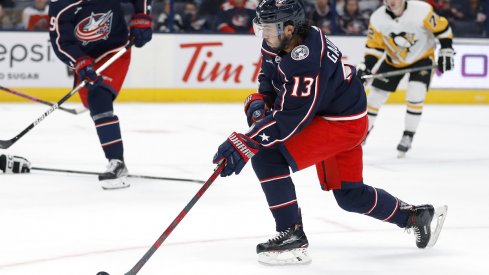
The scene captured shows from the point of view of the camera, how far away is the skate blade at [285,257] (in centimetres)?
270

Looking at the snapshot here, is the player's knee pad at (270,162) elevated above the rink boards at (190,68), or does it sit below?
above

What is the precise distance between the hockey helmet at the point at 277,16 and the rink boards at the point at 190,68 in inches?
241

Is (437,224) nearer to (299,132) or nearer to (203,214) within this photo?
(299,132)

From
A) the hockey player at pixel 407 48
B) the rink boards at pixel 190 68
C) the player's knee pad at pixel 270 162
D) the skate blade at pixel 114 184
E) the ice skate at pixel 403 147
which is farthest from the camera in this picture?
the rink boards at pixel 190 68

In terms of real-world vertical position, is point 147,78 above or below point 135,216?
below

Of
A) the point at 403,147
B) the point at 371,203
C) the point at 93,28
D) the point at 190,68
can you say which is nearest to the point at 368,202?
the point at 371,203

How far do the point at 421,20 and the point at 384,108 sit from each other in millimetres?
3258

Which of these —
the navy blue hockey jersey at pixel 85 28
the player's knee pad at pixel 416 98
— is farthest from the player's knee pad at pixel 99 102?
the player's knee pad at pixel 416 98

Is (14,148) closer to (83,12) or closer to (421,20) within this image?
(83,12)

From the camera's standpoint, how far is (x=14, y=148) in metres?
5.52

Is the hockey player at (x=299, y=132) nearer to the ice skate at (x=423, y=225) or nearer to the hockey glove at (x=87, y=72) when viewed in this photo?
the ice skate at (x=423, y=225)

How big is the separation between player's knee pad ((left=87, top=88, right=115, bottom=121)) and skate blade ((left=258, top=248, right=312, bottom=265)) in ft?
5.66

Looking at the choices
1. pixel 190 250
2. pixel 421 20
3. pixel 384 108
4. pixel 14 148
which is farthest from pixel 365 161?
pixel 384 108

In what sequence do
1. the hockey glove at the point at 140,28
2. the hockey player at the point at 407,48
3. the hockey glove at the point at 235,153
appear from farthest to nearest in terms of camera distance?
the hockey player at the point at 407,48
the hockey glove at the point at 140,28
the hockey glove at the point at 235,153
